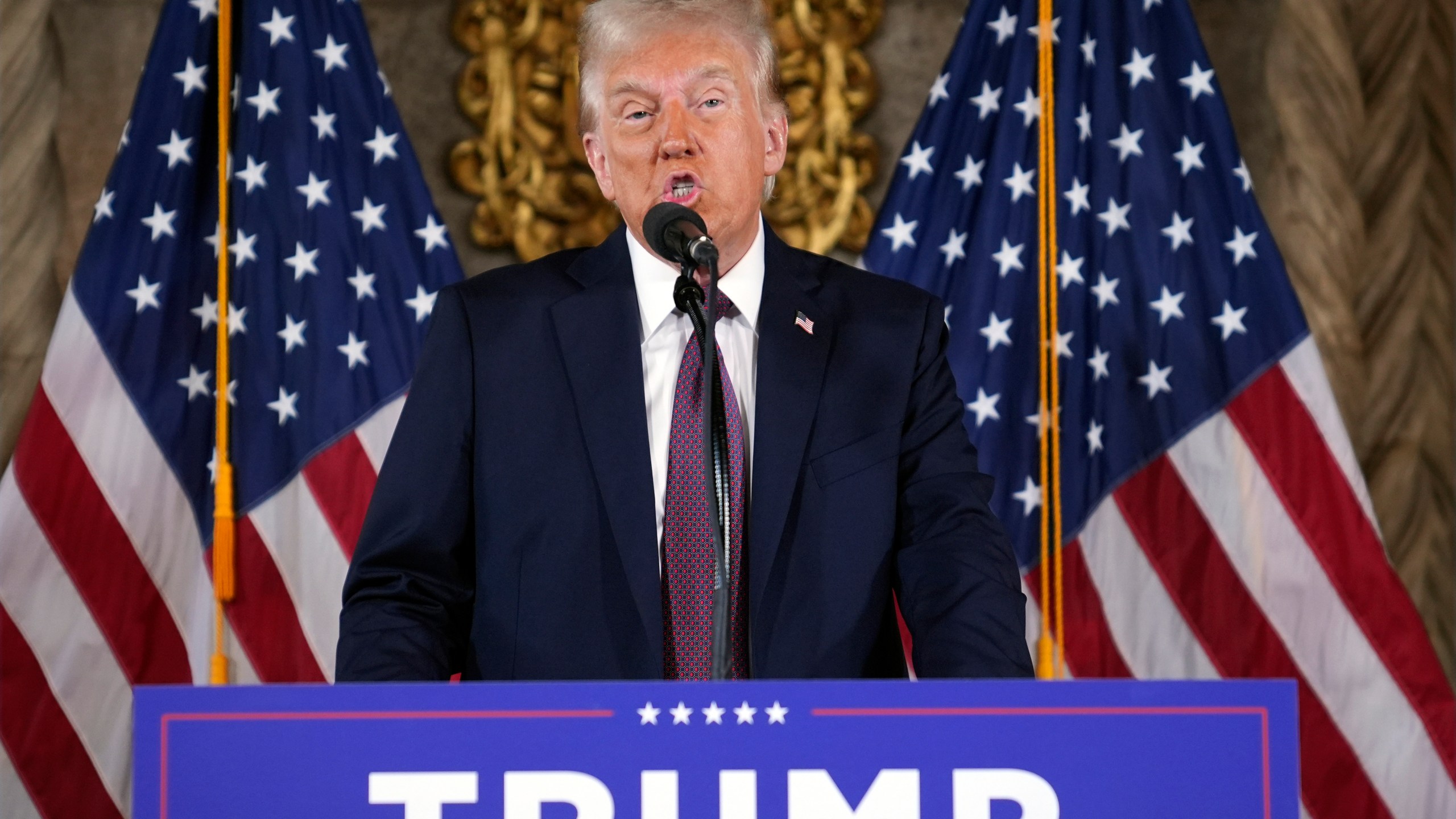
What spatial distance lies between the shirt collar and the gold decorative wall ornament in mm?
1542

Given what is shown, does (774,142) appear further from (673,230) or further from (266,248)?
(266,248)

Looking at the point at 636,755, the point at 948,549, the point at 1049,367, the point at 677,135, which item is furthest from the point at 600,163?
the point at 1049,367

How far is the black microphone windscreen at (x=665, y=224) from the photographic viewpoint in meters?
1.54

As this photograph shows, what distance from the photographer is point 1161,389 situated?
339 centimetres

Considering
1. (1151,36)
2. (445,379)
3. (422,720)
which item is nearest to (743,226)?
(445,379)

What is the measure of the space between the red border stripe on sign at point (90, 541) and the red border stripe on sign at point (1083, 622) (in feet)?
5.92

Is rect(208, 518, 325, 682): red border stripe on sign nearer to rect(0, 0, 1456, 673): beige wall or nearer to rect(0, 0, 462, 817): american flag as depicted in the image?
rect(0, 0, 462, 817): american flag

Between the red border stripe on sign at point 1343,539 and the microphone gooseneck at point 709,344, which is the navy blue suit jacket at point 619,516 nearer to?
the microphone gooseneck at point 709,344

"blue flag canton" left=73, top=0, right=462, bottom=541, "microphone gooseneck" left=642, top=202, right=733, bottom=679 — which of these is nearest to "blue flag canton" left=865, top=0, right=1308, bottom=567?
"blue flag canton" left=73, top=0, right=462, bottom=541

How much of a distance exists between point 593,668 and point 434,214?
5.86 ft

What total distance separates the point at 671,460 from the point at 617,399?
11 cm

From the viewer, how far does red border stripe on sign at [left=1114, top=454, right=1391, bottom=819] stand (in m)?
3.25

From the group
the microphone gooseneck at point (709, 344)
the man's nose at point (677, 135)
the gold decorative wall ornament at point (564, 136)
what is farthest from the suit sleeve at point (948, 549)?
the gold decorative wall ornament at point (564, 136)

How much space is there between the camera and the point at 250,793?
1.22 m
